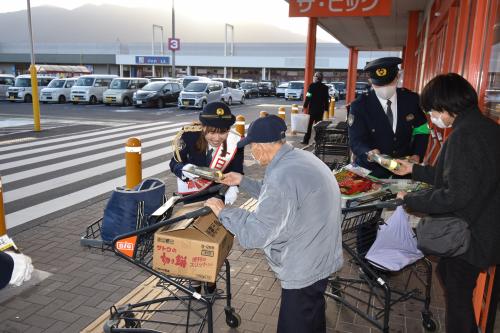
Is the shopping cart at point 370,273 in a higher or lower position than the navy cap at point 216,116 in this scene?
lower

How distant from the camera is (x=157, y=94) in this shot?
24.1 meters

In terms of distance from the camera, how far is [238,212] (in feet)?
7.50

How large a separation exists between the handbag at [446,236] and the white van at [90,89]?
2498 centimetres

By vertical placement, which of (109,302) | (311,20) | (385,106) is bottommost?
(109,302)

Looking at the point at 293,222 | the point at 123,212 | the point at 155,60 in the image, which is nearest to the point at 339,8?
the point at 123,212

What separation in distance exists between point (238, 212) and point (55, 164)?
26.8ft

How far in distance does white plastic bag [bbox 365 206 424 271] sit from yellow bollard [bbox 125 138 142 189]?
3.49 meters

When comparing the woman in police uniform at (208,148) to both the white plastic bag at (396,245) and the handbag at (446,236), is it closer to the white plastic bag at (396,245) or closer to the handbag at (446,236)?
the white plastic bag at (396,245)

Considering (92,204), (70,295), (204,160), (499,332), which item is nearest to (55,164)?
(92,204)

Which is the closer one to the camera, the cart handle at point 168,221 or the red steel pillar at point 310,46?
the cart handle at point 168,221

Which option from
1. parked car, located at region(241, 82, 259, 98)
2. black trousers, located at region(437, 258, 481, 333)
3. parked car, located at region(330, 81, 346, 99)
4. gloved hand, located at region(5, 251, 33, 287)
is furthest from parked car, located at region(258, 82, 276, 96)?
gloved hand, located at region(5, 251, 33, 287)

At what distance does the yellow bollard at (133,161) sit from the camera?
548cm

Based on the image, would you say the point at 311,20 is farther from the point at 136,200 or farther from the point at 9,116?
the point at 9,116

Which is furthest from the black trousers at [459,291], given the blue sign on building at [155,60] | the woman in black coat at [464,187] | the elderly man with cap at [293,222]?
the blue sign on building at [155,60]
